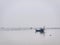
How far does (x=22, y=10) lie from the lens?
3.22 ft

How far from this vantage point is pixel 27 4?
0.98 meters

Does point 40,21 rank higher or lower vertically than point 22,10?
lower

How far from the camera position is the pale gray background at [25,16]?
38.4 inches

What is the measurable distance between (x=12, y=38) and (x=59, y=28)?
0.55 meters

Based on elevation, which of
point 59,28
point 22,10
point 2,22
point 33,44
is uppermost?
point 22,10

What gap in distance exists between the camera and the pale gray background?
0.98m

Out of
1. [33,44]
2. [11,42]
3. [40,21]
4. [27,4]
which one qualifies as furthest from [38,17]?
[11,42]

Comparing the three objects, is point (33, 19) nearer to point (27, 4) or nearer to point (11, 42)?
point (27, 4)

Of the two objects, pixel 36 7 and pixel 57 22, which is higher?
pixel 36 7

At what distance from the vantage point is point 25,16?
3.23ft

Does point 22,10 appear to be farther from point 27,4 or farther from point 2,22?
point 2,22

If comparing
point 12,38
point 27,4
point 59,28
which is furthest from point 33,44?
point 27,4

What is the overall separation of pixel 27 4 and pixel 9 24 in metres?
0.30

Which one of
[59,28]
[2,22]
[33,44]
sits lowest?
[33,44]
